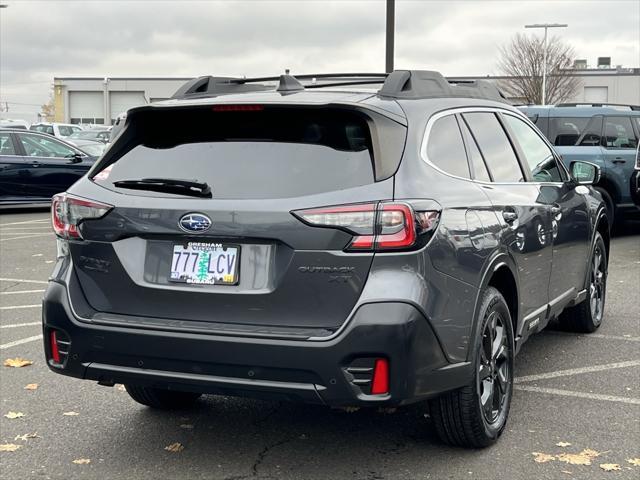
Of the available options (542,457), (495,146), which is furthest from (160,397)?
(495,146)

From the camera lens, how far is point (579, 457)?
4281 millimetres

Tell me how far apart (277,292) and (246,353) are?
11.0 inches

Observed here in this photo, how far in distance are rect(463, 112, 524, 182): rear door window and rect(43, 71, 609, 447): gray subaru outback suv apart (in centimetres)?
35

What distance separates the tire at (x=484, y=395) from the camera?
415cm

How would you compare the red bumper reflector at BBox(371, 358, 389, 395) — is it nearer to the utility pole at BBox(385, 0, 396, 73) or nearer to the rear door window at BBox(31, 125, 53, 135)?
the utility pole at BBox(385, 0, 396, 73)

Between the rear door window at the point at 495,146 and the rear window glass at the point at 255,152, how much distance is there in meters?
1.19

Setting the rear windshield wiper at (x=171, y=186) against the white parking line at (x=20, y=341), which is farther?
the white parking line at (x=20, y=341)

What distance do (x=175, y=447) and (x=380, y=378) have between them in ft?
4.53

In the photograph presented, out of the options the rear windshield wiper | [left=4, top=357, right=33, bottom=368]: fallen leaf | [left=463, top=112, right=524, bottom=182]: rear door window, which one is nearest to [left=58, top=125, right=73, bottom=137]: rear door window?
[left=4, top=357, right=33, bottom=368]: fallen leaf

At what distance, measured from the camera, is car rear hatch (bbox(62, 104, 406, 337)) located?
3.66 m

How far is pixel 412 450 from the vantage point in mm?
4395

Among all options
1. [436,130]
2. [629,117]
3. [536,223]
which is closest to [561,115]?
[629,117]

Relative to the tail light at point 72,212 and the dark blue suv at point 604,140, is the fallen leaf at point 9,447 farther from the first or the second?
the dark blue suv at point 604,140

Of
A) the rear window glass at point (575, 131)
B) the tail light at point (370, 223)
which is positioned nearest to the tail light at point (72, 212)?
the tail light at point (370, 223)
